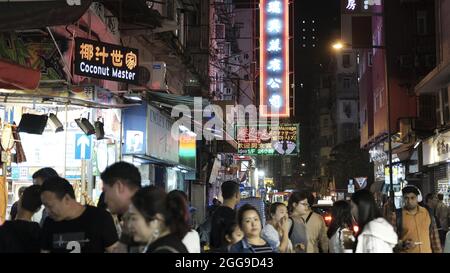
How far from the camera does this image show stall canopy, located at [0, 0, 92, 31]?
9.28 m

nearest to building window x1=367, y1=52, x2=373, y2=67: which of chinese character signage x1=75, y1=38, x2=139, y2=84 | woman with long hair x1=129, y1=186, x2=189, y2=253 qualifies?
chinese character signage x1=75, y1=38, x2=139, y2=84

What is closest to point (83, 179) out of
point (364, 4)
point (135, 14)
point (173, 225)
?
point (135, 14)

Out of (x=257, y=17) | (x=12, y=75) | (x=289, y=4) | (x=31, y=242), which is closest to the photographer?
(x=31, y=242)

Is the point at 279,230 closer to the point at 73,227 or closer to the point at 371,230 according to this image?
the point at 371,230

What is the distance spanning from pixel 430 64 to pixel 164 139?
16581 mm

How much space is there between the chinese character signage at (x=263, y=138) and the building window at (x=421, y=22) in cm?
1073

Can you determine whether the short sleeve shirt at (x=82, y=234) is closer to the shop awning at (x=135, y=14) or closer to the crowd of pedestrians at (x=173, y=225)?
the crowd of pedestrians at (x=173, y=225)

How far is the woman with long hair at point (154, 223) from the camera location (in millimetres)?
3844

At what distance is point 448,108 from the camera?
909 inches

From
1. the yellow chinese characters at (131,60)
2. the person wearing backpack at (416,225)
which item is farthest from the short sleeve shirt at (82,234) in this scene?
the yellow chinese characters at (131,60)

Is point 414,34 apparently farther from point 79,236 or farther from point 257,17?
point 79,236

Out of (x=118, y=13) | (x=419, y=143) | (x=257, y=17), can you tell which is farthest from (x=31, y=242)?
(x=257, y=17)

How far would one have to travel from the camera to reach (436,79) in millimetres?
22625

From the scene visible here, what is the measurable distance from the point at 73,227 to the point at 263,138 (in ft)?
109
